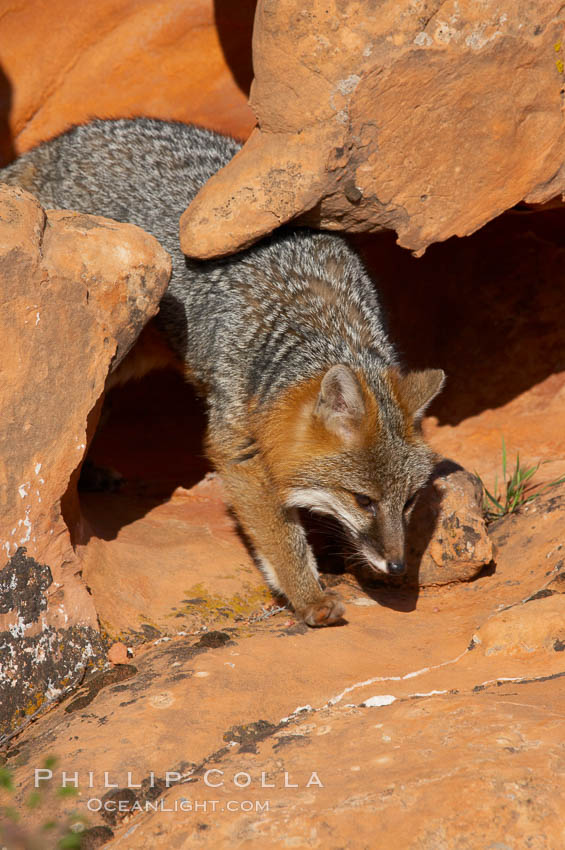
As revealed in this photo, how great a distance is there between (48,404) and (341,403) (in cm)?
172

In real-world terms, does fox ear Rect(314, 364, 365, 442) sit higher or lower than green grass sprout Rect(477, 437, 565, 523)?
higher

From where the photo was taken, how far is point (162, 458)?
25.9 feet

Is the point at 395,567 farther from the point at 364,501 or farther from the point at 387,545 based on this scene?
the point at 364,501

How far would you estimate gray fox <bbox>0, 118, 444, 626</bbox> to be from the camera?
5043 mm


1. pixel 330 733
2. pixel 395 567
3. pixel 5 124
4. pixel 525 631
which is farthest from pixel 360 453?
pixel 5 124

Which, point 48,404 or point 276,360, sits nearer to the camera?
point 48,404

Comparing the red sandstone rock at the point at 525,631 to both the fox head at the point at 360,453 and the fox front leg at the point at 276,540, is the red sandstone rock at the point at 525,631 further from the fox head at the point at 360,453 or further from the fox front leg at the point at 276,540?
the fox front leg at the point at 276,540

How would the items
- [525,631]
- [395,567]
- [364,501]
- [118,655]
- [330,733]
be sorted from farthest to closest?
[364,501]
[395,567]
[118,655]
[525,631]
[330,733]

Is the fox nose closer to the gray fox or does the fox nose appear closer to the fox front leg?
the gray fox

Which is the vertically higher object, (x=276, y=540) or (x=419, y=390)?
(x=419, y=390)

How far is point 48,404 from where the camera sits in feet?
14.5

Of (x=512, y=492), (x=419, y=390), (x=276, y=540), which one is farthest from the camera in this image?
(x=512, y=492)

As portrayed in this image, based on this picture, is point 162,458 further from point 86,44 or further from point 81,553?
point 86,44

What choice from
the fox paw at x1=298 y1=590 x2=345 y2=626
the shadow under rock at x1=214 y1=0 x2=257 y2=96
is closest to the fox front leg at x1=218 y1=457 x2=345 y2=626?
the fox paw at x1=298 y1=590 x2=345 y2=626
